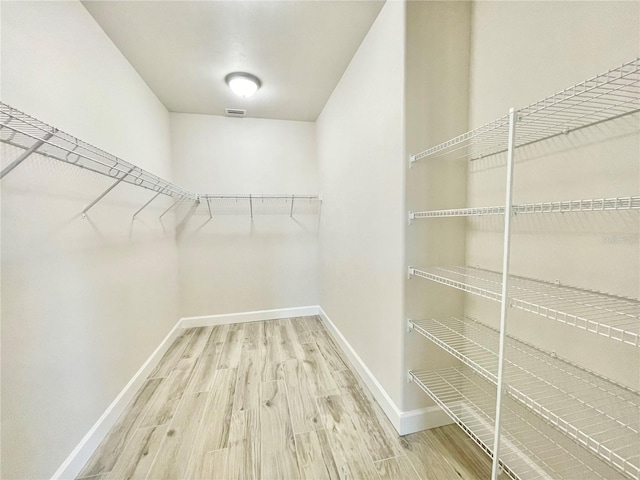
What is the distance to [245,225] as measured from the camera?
3051 millimetres

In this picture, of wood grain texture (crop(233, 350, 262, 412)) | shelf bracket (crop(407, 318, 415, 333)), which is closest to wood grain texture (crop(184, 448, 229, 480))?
wood grain texture (crop(233, 350, 262, 412))

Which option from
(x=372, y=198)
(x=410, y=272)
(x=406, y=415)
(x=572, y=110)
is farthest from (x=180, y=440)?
(x=572, y=110)

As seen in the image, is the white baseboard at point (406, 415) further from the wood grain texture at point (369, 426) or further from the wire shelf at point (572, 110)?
the wire shelf at point (572, 110)

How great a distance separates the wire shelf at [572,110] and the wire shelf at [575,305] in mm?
581

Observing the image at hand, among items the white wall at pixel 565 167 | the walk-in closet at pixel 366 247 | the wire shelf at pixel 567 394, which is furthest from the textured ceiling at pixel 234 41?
the wire shelf at pixel 567 394

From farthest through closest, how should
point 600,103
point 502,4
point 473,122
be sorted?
point 473,122 < point 502,4 < point 600,103

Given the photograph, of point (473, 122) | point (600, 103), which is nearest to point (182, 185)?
point (473, 122)

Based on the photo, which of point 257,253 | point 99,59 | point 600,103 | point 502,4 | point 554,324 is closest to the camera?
point 600,103

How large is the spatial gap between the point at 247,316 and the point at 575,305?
293cm

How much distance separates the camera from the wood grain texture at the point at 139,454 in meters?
1.24

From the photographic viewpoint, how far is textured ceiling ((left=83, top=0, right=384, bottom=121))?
1.50 meters

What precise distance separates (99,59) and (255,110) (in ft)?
4.66

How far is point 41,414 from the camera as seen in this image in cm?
106

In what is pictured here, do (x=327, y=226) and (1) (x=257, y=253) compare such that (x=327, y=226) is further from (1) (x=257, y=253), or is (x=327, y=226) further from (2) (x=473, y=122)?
(2) (x=473, y=122)
